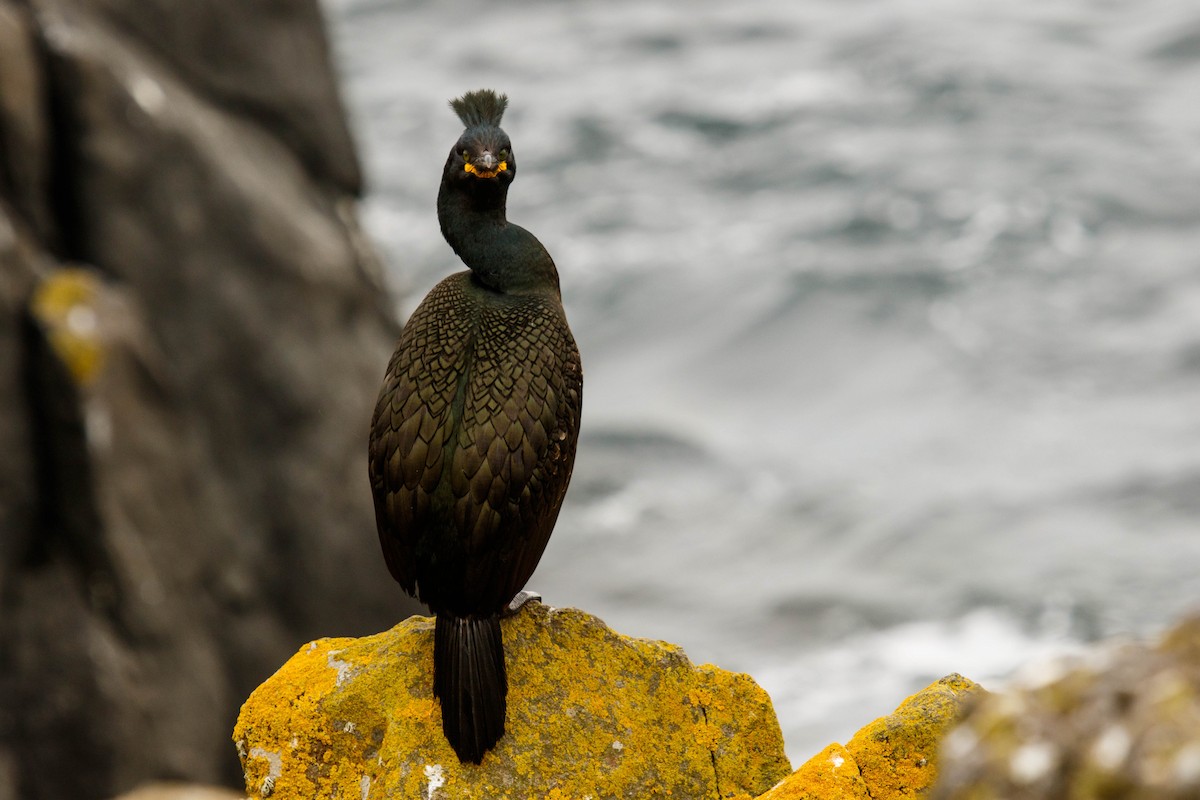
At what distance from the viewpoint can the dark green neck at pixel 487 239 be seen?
7.90 metres

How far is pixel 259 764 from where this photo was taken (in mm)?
7211

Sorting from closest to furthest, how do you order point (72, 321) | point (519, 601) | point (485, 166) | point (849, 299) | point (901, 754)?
point (901, 754), point (485, 166), point (519, 601), point (72, 321), point (849, 299)

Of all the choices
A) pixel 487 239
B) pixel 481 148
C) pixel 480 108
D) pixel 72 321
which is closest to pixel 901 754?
pixel 487 239

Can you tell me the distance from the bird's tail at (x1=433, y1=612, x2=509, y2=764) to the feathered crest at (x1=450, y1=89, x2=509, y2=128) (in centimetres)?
252

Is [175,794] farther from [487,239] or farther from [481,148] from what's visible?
[481,148]

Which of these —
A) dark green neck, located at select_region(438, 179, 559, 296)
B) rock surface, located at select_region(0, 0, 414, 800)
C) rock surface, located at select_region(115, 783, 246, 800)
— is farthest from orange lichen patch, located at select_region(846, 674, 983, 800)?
rock surface, located at select_region(0, 0, 414, 800)

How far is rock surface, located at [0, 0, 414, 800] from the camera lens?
1576cm

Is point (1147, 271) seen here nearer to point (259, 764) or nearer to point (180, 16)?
point (180, 16)

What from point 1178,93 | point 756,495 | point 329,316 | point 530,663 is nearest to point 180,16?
point 329,316

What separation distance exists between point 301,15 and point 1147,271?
3103cm

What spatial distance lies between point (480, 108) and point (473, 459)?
74.9 inches

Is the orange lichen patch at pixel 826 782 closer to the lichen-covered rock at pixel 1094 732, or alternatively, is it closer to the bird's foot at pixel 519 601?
the bird's foot at pixel 519 601

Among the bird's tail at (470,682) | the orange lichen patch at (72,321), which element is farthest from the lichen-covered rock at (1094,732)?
the orange lichen patch at (72,321)

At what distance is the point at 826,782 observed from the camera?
6.66 m
